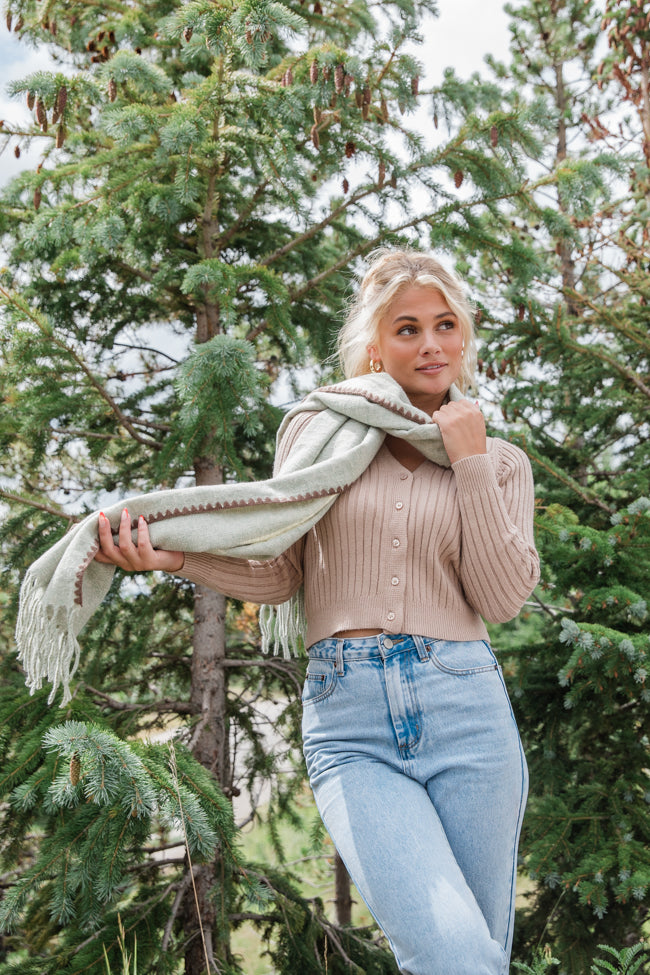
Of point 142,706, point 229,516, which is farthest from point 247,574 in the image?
point 142,706

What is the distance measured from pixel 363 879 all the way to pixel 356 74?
296 cm

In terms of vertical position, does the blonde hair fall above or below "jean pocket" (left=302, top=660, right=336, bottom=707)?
above

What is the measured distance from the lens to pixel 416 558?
1.96 metres

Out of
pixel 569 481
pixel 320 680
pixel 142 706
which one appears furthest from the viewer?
pixel 569 481

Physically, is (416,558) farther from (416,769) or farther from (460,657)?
(416,769)

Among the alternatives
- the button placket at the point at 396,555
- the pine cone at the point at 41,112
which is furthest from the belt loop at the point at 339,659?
the pine cone at the point at 41,112

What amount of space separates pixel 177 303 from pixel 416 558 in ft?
9.84

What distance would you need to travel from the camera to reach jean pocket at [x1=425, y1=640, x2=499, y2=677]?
1.87 metres

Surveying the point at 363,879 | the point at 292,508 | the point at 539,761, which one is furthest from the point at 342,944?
the point at 292,508

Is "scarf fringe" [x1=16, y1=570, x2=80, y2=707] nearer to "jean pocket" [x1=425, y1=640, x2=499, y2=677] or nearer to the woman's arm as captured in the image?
the woman's arm

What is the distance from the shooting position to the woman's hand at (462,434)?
6.53 ft

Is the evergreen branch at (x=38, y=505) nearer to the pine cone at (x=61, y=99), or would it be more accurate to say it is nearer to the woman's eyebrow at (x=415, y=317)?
the pine cone at (x=61, y=99)

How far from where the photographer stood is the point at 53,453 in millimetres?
4109

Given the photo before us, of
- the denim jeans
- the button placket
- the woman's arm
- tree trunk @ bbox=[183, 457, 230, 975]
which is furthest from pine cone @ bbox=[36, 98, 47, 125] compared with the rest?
the denim jeans
